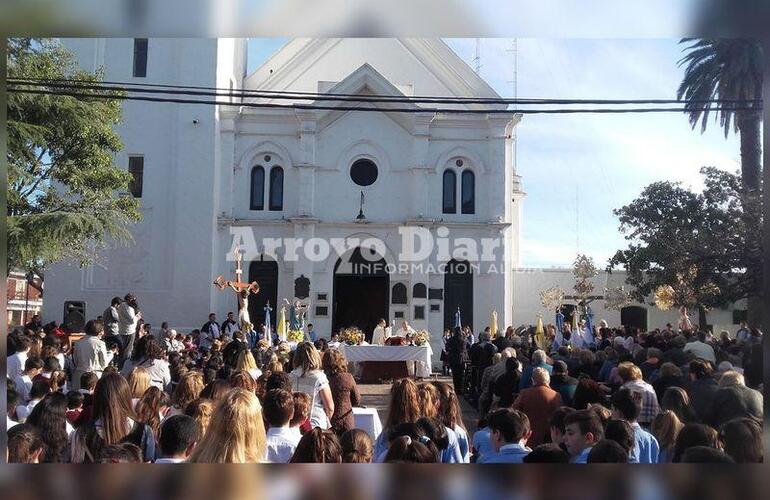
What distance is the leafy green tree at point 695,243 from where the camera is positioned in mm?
21375

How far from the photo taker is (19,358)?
36.5 ft

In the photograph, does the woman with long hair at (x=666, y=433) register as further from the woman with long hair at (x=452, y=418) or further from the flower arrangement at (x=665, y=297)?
the flower arrangement at (x=665, y=297)

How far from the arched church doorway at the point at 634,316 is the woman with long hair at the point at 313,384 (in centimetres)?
3003

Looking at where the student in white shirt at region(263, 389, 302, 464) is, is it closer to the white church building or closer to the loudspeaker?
the loudspeaker

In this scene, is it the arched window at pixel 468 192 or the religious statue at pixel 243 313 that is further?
the arched window at pixel 468 192

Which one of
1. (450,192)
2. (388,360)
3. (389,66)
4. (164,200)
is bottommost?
(388,360)

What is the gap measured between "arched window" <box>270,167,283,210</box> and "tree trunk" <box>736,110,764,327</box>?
16.6 m

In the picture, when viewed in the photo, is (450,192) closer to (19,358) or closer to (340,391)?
(19,358)

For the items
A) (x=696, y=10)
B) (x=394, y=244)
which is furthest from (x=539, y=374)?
(x=394, y=244)

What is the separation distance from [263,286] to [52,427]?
23.9m

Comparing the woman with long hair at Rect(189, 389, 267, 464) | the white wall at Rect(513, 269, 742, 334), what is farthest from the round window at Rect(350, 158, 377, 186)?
the woman with long hair at Rect(189, 389, 267, 464)

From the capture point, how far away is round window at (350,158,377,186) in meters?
30.9

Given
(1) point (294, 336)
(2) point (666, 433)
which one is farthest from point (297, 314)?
(2) point (666, 433)

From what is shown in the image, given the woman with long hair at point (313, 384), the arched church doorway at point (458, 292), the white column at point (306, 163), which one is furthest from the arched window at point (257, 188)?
the woman with long hair at point (313, 384)
